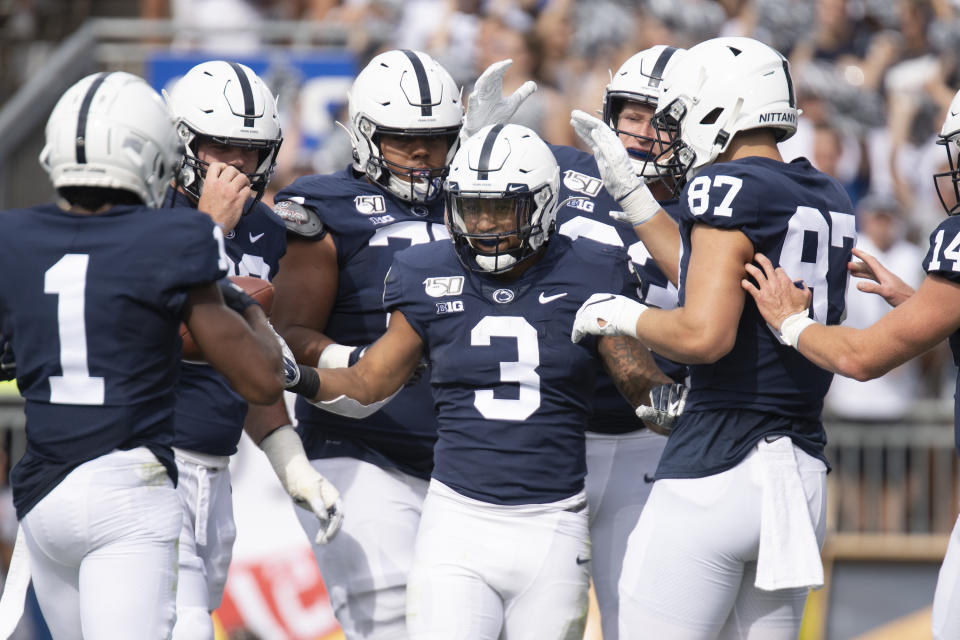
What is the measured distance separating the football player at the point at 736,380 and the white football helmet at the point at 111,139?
1.24 meters

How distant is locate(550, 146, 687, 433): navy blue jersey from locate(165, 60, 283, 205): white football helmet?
1009 mm

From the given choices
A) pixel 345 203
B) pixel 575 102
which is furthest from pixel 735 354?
pixel 575 102

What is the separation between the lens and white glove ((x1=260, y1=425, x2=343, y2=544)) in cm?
389

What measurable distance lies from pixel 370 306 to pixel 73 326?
1.45 m

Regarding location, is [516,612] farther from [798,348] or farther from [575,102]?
[575,102]

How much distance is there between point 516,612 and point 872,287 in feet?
4.76

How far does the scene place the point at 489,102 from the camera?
4590 mm

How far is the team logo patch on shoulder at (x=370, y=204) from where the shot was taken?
14.4ft

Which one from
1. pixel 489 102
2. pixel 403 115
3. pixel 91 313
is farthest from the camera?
pixel 489 102

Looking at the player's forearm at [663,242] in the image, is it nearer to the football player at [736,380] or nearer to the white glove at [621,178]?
the white glove at [621,178]

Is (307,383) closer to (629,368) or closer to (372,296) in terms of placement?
(372,296)

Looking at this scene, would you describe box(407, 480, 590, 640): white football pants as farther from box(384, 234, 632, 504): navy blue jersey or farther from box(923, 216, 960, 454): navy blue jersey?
box(923, 216, 960, 454): navy blue jersey

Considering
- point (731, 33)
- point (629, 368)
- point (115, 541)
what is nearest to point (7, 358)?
point (115, 541)

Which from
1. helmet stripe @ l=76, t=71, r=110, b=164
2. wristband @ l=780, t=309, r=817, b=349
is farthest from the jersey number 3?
helmet stripe @ l=76, t=71, r=110, b=164
